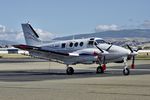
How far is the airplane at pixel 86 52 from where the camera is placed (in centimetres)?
3919

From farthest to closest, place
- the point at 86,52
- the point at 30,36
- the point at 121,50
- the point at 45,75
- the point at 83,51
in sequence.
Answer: the point at 30,36
the point at 83,51
the point at 86,52
the point at 121,50
the point at 45,75

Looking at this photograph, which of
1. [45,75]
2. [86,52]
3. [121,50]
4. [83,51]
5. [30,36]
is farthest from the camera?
[30,36]

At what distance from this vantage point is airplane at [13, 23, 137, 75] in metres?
39.2

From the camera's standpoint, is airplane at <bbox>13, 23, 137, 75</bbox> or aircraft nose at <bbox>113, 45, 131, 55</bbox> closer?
aircraft nose at <bbox>113, 45, 131, 55</bbox>

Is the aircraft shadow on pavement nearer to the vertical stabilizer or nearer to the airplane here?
the airplane

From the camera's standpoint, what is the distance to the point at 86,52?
40.0 m

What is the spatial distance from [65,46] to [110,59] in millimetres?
4866

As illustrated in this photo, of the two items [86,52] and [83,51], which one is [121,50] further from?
[83,51]

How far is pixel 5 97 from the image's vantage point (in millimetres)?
19766

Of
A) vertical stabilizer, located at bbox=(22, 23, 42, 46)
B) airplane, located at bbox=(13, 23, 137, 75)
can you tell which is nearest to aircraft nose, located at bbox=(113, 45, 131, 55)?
airplane, located at bbox=(13, 23, 137, 75)

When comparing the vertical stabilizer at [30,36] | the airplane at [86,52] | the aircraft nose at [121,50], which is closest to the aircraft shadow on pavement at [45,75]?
the airplane at [86,52]

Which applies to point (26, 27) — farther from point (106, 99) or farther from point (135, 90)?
point (106, 99)

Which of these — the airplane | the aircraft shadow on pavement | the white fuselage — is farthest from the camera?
the white fuselage

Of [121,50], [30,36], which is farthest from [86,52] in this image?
[30,36]
